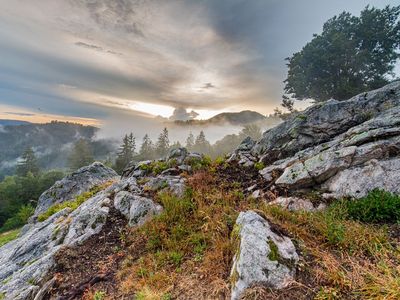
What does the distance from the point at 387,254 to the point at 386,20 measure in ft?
117

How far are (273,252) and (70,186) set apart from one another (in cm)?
1649

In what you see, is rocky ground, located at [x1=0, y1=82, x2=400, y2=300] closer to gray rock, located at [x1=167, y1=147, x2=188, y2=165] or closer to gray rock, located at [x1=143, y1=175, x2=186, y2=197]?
gray rock, located at [x1=143, y1=175, x2=186, y2=197]

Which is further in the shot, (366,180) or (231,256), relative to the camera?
(366,180)

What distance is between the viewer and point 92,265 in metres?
5.84

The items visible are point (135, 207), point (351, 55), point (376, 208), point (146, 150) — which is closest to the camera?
→ point (376, 208)

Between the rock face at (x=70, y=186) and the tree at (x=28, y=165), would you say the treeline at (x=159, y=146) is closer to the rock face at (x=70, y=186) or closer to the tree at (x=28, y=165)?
the tree at (x=28, y=165)

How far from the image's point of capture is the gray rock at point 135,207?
7.68m

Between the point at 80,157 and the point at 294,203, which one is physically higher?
the point at 294,203

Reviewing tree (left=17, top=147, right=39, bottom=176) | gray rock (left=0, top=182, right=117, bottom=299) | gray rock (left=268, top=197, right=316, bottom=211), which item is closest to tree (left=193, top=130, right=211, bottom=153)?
tree (left=17, top=147, right=39, bottom=176)

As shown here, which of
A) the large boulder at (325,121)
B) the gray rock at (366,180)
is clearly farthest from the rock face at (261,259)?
the large boulder at (325,121)

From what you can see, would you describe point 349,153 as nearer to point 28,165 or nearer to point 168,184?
point 168,184

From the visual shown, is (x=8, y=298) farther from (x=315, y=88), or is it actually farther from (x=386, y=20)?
(x=386, y=20)

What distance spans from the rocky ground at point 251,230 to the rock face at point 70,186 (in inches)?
162

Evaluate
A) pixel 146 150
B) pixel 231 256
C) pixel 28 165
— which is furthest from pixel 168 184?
pixel 28 165
